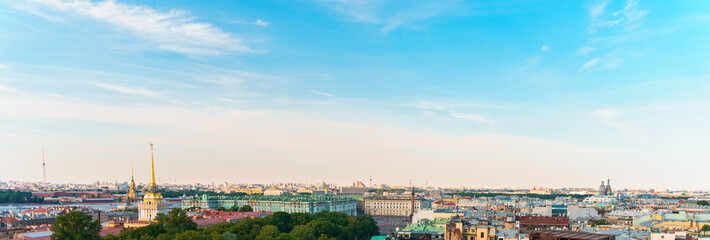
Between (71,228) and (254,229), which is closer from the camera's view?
(71,228)

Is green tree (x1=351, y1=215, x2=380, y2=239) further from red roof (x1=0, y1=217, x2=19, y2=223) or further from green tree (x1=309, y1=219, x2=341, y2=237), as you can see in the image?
red roof (x1=0, y1=217, x2=19, y2=223)

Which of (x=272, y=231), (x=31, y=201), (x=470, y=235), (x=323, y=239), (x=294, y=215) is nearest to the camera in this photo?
(x=470, y=235)

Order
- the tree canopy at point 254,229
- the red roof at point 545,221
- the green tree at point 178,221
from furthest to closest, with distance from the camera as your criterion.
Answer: the red roof at point 545,221 < the green tree at point 178,221 < the tree canopy at point 254,229

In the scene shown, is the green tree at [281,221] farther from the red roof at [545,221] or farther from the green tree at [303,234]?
the red roof at [545,221]

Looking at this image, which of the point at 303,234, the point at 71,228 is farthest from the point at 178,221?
the point at 303,234

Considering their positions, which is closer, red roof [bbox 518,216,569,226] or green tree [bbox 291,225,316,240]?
green tree [bbox 291,225,316,240]

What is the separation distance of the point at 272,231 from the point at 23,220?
55.9 metres

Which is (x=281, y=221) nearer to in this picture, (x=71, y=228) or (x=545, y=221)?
(x=71, y=228)

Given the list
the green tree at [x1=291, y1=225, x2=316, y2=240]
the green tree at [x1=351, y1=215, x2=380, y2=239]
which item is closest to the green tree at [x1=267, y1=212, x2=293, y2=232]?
the green tree at [x1=351, y1=215, x2=380, y2=239]

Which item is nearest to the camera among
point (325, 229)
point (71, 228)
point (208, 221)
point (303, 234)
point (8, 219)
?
point (71, 228)

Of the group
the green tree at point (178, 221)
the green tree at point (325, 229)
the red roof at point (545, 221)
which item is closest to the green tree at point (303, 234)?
the green tree at point (325, 229)

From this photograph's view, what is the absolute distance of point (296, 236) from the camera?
55500 millimetres

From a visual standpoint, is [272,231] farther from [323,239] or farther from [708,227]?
[708,227]

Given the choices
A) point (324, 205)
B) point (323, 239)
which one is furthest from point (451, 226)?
point (324, 205)
